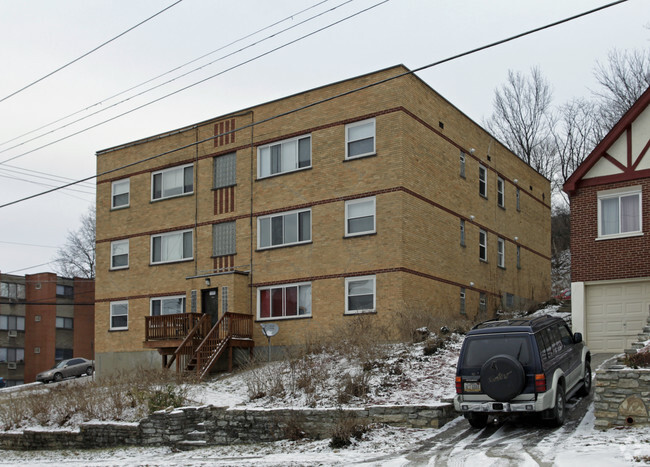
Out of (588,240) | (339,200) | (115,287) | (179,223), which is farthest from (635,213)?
(115,287)

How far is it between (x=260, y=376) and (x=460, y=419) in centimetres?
662

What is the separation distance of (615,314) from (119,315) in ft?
68.6

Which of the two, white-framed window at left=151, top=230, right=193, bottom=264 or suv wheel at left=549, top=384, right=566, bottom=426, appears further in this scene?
white-framed window at left=151, top=230, right=193, bottom=264

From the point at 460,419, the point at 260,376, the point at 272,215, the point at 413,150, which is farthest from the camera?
the point at 272,215

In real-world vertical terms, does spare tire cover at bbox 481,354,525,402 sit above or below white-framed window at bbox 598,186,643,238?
below

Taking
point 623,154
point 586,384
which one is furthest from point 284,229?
point 586,384

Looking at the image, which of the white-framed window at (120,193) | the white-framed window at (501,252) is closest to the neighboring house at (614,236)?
the white-framed window at (501,252)

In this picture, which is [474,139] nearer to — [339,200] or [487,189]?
[487,189]

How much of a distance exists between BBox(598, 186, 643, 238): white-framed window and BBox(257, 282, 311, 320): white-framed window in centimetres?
1047

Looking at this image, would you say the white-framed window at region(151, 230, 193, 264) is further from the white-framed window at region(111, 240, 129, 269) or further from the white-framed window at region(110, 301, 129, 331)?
the white-framed window at region(110, 301, 129, 331)

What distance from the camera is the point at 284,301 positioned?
28.5 metres

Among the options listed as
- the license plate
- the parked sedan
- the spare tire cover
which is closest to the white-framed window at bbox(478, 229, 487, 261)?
the license plate

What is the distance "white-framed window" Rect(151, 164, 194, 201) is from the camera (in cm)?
3225

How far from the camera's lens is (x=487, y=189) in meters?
33.1
